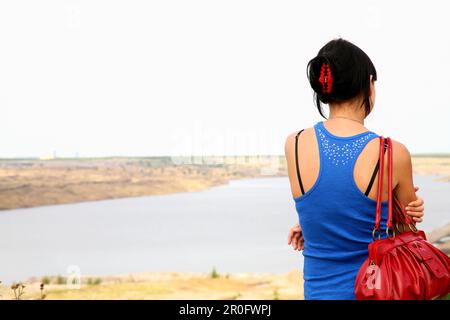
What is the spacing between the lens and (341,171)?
1.03 m

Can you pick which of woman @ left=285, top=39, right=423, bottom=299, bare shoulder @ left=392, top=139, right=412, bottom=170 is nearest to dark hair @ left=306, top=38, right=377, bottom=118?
woman @ left=285, top=39, right=423, bottom=299

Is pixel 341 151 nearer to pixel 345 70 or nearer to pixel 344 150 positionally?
pixel 344 150

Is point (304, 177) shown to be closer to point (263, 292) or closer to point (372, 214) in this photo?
point (372, 214)

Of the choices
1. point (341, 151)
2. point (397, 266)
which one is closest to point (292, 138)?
point (341, 151)

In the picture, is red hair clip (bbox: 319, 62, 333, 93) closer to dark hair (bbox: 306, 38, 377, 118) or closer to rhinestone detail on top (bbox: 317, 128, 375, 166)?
dark hair (bbox: 306, 38, 377, 118)

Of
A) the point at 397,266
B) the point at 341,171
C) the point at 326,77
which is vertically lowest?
the point at 397,266

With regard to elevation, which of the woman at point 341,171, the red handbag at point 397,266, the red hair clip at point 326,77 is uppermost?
the red hair clip at point 326,77

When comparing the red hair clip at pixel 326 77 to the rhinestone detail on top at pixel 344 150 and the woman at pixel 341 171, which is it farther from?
the rhinestone detail on top at pixel 344 150

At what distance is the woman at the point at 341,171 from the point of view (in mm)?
1025

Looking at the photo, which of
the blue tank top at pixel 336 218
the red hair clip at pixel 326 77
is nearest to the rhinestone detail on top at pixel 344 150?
the blue tank top at pixel 336 218

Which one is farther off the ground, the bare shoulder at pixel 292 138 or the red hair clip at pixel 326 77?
the red hair clip at pixel 326 77
